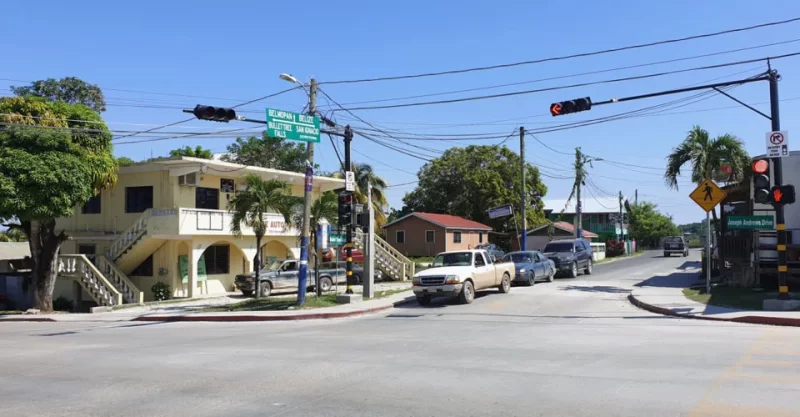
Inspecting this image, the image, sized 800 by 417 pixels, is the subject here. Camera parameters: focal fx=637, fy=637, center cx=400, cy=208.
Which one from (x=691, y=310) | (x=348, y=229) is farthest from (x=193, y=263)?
(x=691, y=310)

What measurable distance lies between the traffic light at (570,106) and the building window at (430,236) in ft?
118

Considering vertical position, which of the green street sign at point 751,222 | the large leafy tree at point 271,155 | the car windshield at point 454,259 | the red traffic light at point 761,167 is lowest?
the car windshield at point 454,259

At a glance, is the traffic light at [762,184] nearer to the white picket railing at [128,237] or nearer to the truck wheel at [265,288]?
the truck wheel at [265,288]

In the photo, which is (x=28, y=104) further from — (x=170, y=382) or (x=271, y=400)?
(x=271, y=400)

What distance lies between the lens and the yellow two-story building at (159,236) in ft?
91.2

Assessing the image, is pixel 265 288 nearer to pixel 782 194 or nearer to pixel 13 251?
pixel 782 194

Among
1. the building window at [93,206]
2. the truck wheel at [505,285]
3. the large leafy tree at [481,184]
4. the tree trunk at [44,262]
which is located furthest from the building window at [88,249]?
the large leafy tree at [481,184]

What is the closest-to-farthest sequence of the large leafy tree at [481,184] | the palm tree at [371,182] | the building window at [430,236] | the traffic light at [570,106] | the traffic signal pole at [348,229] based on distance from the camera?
the traffic light at [570,106] → the traffic signal pole at [348,229] → the palm tree at [371,182] → the building window at [430,236] → the large leafy tree at [481,184]

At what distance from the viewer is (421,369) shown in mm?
9789

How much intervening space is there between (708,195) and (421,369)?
13787 mm

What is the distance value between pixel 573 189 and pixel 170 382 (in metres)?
46.3

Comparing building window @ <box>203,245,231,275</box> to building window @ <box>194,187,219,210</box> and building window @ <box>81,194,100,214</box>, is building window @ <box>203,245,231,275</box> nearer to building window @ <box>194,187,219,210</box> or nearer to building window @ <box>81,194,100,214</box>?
building window @ <box>194,187,219,210</box>

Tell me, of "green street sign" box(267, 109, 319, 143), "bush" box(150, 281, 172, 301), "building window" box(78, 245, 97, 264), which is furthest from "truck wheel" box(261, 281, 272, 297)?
"green street sign" box(267, 109, 319, 143)

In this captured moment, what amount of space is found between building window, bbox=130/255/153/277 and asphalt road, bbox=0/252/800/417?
13.1 metres
